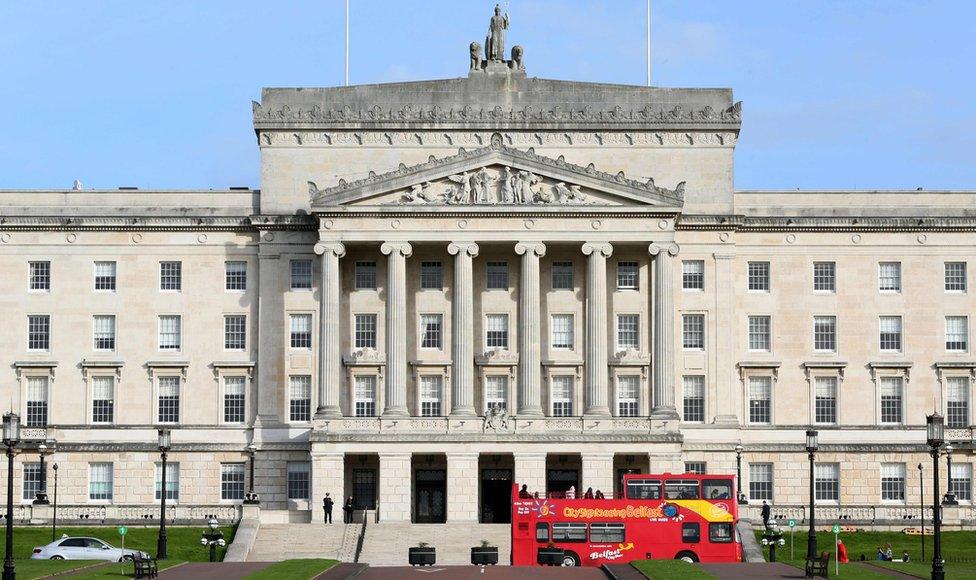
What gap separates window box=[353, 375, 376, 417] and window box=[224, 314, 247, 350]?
764 centimetres

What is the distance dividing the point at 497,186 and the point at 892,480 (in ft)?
95.0

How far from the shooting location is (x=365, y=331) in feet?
382

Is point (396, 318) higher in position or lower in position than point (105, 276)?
lower

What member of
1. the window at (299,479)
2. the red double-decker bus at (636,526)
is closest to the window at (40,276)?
the window at (299,479)

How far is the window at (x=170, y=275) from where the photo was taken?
4692 inches

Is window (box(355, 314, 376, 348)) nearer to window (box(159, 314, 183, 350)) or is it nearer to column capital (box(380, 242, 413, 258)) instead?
column capital (box(380, 242, 413, 258))

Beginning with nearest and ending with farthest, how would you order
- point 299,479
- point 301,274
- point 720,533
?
point 720,533 < point 299,479 < point 301,274

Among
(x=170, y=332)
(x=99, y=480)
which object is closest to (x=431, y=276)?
(x=170, y=332)

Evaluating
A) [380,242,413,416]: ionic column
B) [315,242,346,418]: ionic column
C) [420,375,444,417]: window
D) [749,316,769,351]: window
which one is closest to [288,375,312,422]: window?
[315,242,346,418]: ionic column

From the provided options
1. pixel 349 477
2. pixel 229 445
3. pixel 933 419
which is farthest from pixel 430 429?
pixel 933 419

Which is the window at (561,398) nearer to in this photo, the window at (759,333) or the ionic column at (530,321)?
the ionic column at (530,321)

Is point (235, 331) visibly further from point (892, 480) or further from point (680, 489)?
point (892, 480)

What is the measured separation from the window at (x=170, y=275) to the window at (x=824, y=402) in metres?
38.1

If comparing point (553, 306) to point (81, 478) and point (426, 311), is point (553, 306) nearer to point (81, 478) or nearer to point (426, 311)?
point (426, 311)
